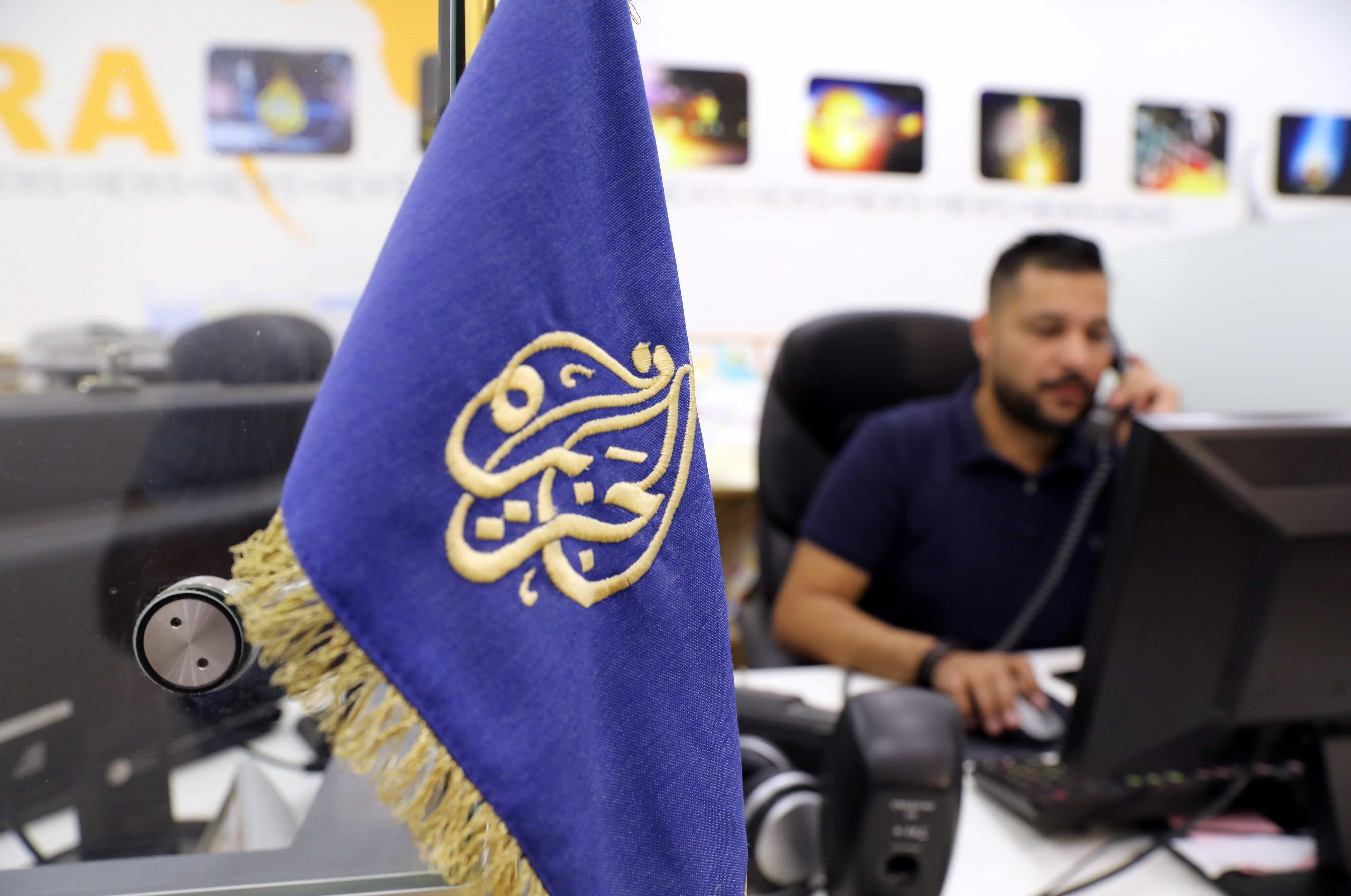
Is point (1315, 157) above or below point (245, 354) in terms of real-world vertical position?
above

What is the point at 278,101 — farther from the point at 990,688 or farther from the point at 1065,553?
the point at 1065,553

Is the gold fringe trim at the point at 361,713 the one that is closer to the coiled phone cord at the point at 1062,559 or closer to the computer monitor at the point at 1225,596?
the computer monitor at the point at 1225,596

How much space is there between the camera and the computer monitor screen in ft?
2.23

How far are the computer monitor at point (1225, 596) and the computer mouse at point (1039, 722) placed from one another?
27 cm

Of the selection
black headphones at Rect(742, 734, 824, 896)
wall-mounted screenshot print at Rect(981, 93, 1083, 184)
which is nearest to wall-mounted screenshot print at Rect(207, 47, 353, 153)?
black headphones at Rect(742, 734, 824, 896)

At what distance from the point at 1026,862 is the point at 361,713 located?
650 mm

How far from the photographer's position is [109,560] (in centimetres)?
48

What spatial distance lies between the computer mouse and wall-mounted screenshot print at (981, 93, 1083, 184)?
6.77 ft

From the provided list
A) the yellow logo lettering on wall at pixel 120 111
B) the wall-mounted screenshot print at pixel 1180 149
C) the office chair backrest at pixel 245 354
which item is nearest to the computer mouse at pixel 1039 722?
the office chair backrest at pixel 245 354

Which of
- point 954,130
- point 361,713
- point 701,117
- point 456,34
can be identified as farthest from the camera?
point 954,130

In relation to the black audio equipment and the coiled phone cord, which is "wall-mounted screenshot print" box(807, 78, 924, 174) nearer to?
the coiled phone cord

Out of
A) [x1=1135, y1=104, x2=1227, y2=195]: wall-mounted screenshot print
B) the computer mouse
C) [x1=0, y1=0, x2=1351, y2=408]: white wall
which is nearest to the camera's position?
the computer mouse

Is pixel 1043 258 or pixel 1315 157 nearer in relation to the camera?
pixel 1043 258

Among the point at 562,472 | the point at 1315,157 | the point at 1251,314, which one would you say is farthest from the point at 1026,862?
the point at 1315,157
